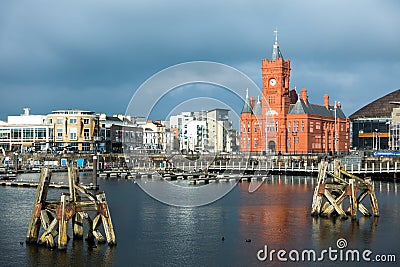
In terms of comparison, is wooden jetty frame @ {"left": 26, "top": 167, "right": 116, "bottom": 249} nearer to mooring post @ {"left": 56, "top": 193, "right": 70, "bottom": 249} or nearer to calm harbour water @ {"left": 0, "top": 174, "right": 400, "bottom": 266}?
mooring post @ {"left": 56, "top": 193, "right": 70, "bottom": 249}

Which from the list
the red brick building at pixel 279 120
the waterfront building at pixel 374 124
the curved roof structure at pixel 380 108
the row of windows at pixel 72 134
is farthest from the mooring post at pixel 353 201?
the curved roof structure at pixel 380 108

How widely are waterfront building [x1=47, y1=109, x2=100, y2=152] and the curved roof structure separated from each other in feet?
262

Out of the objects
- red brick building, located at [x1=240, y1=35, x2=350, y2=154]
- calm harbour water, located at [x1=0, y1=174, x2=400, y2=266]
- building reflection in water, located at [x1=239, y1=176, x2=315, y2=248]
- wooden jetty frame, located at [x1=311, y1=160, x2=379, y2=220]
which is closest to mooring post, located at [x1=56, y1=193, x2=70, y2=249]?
calm harbour water, located at [x1=0, y1=174, x2=400, y2=266]

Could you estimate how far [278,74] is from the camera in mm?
114625

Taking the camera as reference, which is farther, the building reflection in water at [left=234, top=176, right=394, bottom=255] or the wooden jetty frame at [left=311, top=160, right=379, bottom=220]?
the wooden jetty frame at [left=311, top=160, right=379, bottom=220]

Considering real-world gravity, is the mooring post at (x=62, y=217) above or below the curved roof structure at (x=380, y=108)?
below

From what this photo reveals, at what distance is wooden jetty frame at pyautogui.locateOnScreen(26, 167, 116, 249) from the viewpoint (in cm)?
2797

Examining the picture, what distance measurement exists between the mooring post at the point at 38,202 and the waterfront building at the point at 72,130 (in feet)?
263

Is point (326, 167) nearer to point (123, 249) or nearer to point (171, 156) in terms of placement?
point (123, 249)

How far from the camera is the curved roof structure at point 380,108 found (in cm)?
15662

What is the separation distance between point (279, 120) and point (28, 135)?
47.9 meters

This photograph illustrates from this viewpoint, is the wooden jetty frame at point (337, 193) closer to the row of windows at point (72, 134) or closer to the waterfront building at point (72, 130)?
the waterfront building at point (72, 130)

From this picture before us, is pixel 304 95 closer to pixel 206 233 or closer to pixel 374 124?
pixel 374 124

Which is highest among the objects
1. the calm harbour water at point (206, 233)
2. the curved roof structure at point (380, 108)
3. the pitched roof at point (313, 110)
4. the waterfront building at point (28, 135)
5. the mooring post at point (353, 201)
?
the curved roof structure at point (380, 108)
